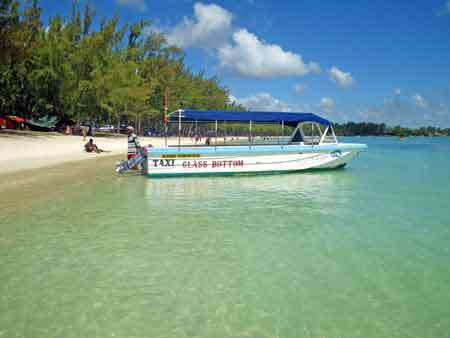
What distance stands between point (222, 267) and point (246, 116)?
11.0 m

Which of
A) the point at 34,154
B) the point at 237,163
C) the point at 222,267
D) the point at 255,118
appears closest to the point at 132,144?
the point at 237,163

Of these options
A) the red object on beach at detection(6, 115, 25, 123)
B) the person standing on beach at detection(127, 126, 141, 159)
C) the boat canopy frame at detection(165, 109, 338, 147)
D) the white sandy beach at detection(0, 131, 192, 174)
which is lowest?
the white sandy beach at detection(0, 131, 192, 174)

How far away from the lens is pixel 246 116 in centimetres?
1570

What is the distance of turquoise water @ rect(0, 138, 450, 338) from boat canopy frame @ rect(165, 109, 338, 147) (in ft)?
17.8

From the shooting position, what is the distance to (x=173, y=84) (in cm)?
6009

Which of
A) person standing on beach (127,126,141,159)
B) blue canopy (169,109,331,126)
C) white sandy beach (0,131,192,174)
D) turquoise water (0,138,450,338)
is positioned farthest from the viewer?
white sandy beach (0,131,192,174)

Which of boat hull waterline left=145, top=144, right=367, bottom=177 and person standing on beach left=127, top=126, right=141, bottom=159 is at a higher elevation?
person standing on beach left=127, top=126, right=141, bottom=159

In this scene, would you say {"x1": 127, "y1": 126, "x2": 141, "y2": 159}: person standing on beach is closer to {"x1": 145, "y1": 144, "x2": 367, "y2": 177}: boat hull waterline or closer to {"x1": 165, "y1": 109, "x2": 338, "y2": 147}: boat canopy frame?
{"x1": 145, "y1": 144, "x2": 367, "y2": 177}: boat hull waterline

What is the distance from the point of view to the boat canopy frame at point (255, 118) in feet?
49.3

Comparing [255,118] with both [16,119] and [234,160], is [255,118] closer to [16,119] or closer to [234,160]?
[234,160]

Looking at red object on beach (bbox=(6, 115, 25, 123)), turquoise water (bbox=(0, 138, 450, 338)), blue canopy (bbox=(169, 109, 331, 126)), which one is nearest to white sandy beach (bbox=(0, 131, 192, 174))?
blue canopy (bbox=(169, 109, 331, 126))

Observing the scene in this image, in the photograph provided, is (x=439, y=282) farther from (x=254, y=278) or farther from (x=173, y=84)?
(x=173, y=84)

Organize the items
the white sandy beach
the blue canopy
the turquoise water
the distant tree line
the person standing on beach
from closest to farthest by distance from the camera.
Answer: the turquoise water → the blue canopy → the person standing on beach → the white sandy beach → the distant tree line

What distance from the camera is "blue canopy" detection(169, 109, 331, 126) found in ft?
49.3
